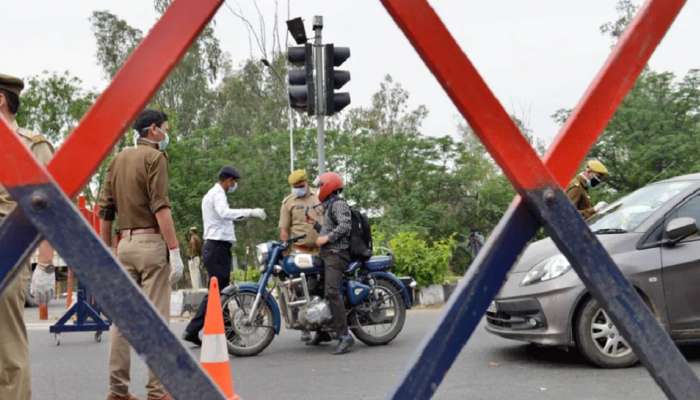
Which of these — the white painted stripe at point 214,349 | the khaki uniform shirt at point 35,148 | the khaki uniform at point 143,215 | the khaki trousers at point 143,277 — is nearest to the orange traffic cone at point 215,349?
the white painted stripe at point 214,349

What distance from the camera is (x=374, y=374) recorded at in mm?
6625

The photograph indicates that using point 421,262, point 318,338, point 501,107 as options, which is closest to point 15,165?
point 501,107

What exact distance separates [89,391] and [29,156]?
208 inches

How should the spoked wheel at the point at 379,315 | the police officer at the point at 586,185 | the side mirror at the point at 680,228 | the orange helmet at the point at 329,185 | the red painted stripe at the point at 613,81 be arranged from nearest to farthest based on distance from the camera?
the red painted stripe at the point at 613,81, the side mirror at the point at 680,228, the orange helmet at the point at 329,185, the spoked wheel at the point at 379,315, the police officer at the point at 586,185

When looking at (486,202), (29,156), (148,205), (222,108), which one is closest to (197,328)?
(148,205)

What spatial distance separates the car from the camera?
628 centimetres

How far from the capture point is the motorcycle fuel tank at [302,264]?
319 inches

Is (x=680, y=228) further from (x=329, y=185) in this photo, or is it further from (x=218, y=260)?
(x=218, y=260)

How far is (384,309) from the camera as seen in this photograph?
8281 millimetres

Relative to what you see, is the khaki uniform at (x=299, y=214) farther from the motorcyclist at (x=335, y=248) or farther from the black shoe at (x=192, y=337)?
the black shoe at (x=192, y=337)

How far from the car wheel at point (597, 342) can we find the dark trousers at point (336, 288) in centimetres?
239

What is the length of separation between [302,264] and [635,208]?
3.20 m

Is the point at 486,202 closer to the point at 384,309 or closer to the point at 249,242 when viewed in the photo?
the point at 249,242

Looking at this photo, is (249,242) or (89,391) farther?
(249,242)
